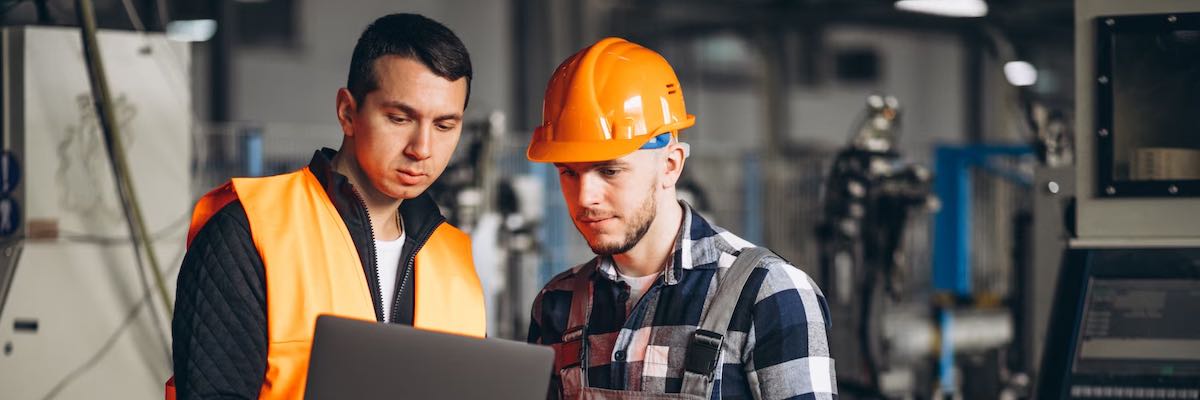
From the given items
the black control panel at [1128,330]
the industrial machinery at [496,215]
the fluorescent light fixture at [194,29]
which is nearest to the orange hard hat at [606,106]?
the black control panel at [1128,330]

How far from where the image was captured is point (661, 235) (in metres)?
2.11

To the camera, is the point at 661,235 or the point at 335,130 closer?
the point at 661,235

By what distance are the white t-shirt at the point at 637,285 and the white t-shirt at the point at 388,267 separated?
372 millimetres

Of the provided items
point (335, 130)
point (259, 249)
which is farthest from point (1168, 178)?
point (335, 130)

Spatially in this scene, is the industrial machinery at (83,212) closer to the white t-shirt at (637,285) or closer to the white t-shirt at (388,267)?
the white t-shirt at (388,267)

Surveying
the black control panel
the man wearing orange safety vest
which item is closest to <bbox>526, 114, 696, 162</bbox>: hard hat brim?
the man wearing orange safety vest

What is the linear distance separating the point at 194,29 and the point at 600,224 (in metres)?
9.27

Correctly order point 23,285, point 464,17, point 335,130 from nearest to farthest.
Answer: point 23,285 < point 335,130 < point 464,17

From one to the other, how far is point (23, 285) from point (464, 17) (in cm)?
852

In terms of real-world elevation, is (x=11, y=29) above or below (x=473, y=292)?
above

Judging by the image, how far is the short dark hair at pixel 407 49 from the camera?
1988 mm

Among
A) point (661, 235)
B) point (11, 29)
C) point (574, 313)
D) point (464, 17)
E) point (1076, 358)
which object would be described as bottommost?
point (1076, 358)

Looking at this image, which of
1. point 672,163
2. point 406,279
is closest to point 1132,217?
point 672,163

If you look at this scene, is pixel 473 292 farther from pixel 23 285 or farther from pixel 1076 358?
pixel 23 285
